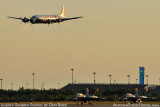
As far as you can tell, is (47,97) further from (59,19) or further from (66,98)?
(59,19)

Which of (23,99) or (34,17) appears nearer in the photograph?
(34,17)

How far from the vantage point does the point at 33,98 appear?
196m

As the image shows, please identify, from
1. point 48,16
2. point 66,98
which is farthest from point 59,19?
point 66,98

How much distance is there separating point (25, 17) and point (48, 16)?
9126 millimetres

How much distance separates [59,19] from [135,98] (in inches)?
1469

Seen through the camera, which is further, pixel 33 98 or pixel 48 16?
pixel 33 98

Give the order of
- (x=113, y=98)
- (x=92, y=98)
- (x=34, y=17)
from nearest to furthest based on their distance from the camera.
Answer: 1. (x=92, y=98)
2. (x=34, y=17)
3. (x=113, y=98)

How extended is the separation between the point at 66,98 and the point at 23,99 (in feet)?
50.1

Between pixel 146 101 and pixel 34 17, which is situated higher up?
pixel 34 17

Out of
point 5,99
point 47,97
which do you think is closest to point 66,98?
point 47,97

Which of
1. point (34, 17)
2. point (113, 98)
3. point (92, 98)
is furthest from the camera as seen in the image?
point (113, 98)

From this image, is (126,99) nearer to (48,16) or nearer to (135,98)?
(135,98)

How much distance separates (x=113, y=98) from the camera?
619 ft

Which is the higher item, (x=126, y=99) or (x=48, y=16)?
(x=48, y=16)
